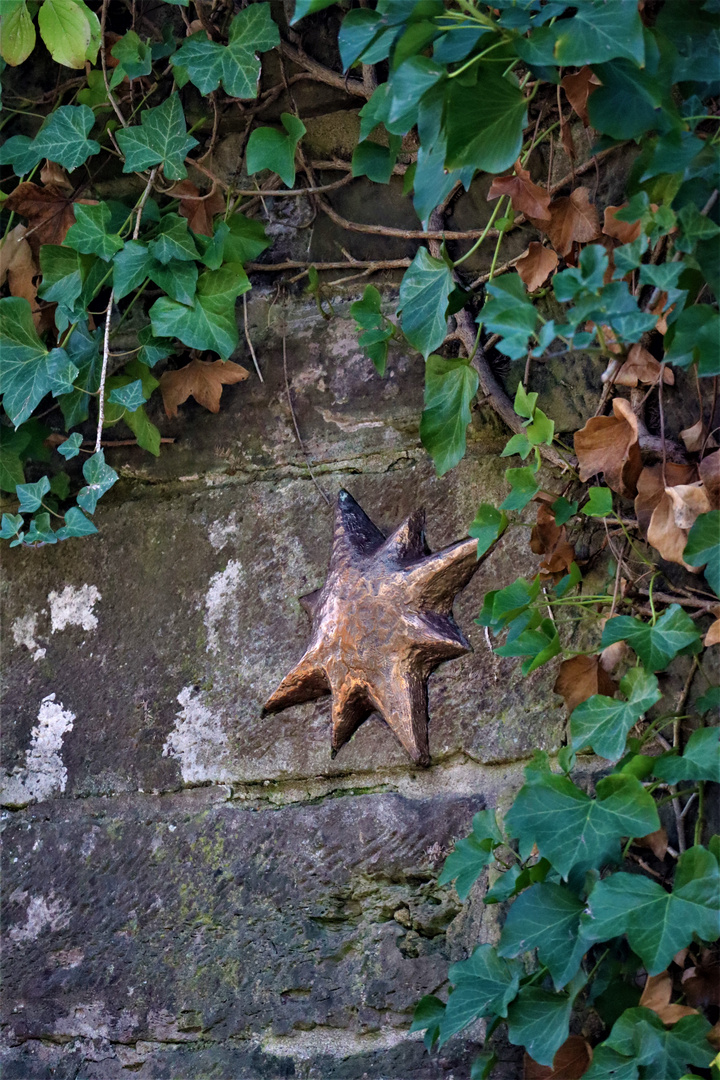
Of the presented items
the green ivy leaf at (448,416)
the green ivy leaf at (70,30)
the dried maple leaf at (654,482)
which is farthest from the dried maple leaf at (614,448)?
the green ivy leaf at (70,30)

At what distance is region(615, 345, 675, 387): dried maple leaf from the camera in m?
1.01

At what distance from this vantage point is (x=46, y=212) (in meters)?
1.33

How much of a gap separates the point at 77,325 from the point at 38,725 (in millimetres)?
499

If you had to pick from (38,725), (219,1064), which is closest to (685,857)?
(219,1064)

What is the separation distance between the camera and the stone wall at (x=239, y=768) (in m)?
1.10

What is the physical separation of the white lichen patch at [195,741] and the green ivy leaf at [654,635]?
0.51 meters

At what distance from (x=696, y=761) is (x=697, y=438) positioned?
0.30 metres

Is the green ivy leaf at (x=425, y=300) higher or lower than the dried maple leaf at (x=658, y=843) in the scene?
higher

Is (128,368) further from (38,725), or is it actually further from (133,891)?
(133,891)

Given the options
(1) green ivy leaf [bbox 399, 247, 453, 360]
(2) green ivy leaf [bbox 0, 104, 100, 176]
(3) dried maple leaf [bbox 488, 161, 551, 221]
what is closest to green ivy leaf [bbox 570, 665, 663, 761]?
(1) green ivy leaf [bbox 399, 247, 453, 360]

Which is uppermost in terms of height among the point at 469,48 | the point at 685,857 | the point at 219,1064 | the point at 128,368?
the point at 469,48

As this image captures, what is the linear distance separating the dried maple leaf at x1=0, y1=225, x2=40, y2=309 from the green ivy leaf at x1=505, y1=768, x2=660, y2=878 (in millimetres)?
894

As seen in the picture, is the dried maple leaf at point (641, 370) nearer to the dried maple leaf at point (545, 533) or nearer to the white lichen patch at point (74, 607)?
the dried maple leaf at point (545, 533)

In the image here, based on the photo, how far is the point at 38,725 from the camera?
1307mm
